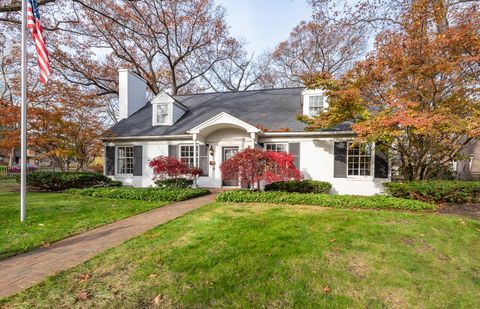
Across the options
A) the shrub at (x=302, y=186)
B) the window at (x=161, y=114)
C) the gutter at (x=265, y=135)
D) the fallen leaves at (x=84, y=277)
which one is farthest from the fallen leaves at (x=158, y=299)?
the window at (x=161, y=114)

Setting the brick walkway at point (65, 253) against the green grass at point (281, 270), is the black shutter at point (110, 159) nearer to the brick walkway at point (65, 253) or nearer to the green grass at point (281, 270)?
the brick walkway at point (65, 253)

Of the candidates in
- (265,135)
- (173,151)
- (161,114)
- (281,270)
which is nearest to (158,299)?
(281,270)

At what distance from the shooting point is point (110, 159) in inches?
523

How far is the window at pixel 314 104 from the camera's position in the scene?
1164 centimetres

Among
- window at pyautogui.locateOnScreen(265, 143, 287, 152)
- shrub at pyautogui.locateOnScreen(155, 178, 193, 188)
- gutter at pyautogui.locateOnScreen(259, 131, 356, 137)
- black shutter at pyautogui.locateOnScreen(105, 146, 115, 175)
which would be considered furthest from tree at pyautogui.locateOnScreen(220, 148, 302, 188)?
black shutter at pyautogui.locateOnScreen(105, 146, 115, 175)

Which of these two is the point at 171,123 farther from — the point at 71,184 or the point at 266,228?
the point at 266,228

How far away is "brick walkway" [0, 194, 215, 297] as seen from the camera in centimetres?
302

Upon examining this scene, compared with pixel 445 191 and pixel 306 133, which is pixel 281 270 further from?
pixel 306 133

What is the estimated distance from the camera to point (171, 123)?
1341 centimetres

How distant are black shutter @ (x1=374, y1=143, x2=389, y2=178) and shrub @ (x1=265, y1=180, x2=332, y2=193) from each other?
2.32 meters

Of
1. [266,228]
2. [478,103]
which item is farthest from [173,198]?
[478,103]

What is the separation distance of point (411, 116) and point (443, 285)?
5614mm

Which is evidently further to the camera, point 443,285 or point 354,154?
point 354,154

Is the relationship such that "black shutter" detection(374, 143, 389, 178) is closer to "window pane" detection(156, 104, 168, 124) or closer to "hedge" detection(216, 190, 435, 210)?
"hedge" detection(216, 190, 435, 210)
